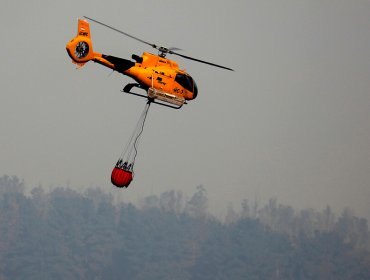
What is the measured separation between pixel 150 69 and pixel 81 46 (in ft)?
18.2

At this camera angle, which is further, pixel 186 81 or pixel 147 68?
pixel 186 81

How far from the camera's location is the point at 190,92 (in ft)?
246

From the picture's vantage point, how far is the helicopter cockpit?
7431 cm

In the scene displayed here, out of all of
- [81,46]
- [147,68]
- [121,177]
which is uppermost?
[147,68]

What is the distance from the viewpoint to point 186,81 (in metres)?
74.8

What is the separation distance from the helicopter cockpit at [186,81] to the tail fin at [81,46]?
22.9 ft

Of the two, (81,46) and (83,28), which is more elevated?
(83,28)

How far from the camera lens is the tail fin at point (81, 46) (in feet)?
227

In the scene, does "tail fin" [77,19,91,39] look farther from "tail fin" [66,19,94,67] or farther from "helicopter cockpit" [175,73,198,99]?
"helicopter cockpit" [175,73,198,99]

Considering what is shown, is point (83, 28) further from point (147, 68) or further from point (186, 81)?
point (186, 81)

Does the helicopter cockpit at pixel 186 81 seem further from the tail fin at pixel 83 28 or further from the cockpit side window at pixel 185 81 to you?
the tail fin at pixel 83 28

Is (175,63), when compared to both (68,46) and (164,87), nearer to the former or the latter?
(164,87)

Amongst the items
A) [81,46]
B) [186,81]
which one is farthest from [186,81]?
[81,46]

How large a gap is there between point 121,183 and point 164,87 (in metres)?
7.16
